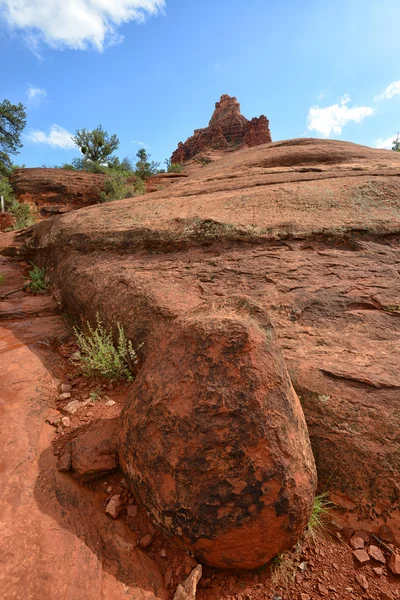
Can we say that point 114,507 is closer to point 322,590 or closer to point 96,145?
Result: point 322,590

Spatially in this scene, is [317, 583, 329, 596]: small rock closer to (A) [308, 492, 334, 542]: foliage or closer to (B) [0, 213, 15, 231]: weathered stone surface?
(A) [308, 492, 334, 542]: foliage

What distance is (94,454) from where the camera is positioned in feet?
6.48

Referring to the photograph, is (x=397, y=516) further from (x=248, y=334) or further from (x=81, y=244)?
(x=81, y=244)

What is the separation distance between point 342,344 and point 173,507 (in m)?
1.75

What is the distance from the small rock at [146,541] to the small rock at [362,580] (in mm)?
1041

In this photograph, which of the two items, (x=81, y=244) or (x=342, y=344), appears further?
(x=81, y=244)

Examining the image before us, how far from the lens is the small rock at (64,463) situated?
6.38 ft

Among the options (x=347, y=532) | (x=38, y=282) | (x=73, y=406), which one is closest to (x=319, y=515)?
(x=347, y=532)

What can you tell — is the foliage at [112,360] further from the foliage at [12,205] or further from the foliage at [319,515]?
the foliage at [12,205]

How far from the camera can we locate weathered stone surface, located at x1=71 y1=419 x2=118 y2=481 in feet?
6.27

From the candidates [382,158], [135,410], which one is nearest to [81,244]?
[135,410]

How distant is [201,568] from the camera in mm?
1538

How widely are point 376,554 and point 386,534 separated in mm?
131

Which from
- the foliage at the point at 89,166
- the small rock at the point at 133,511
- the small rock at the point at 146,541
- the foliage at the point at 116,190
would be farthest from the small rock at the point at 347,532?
the foliage at the point at 89,166
